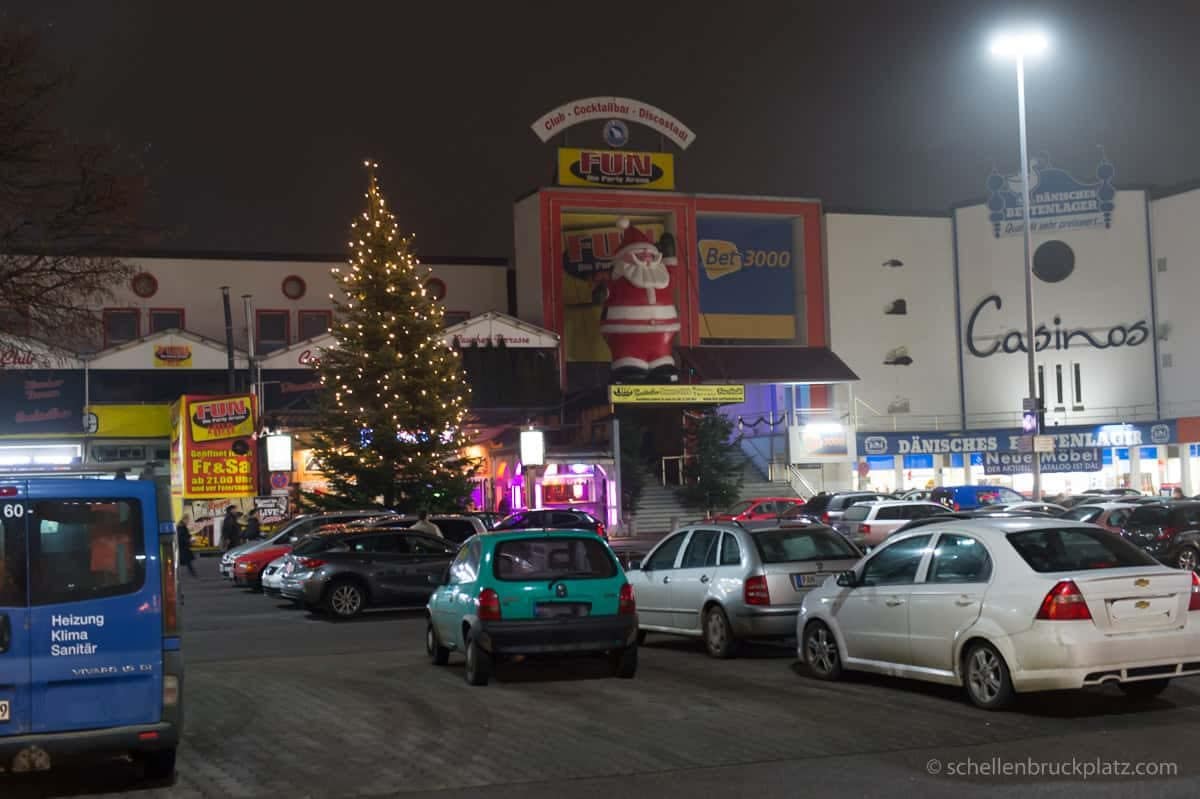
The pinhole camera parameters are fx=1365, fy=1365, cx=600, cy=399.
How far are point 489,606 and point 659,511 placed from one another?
4084 centimetres

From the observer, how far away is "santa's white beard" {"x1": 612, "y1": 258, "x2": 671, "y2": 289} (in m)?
56.5

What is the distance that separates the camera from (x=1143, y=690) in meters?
11.9

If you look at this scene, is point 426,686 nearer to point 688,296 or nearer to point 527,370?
point 527,370

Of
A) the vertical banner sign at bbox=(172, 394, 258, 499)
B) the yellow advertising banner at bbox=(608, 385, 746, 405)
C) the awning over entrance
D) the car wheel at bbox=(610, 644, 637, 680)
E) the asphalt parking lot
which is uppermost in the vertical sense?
the awning over entrance

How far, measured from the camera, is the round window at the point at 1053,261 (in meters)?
64.8

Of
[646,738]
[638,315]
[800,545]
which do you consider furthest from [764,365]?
[646,738]

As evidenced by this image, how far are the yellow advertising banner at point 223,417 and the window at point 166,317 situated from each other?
49.0 ft

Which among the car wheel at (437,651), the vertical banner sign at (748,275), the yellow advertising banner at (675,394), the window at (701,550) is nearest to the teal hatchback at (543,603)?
the car wheel at (437,651)

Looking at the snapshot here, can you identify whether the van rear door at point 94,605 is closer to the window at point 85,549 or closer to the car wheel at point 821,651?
the window at point 85,549

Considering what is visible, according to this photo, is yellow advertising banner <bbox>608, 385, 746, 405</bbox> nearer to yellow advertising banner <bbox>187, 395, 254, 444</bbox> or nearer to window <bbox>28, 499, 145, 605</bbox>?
yellow advertising banner <bbox>187, 395, 254, 444</bbox>

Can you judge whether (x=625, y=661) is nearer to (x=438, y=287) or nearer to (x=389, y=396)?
(x=389, y=396)

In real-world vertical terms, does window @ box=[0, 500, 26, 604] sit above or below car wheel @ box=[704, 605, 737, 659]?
above

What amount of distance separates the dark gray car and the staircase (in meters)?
29.1

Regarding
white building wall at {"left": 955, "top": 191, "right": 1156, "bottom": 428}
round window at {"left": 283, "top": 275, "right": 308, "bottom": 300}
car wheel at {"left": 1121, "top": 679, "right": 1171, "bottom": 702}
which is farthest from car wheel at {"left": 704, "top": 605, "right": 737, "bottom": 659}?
round window at {"left": 283, "top": 275, "right": 308, "bottom": 300}
